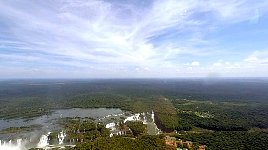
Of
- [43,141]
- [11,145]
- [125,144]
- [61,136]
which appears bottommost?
[11,145]

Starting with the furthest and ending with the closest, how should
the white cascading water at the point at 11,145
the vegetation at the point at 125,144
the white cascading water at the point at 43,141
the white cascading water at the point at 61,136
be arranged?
1. the white cascading water at the point at 61,136
2. the white cascading water at the point at 43,141
3. the white cascading water at the point at 11,145
4. the vegetation at the point at 125,144

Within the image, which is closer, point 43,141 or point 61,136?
point 43,141

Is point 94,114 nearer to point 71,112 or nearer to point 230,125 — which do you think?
point 71,112

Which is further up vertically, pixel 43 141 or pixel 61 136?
pixel 61 136

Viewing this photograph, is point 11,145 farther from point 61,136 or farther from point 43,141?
point 61,136

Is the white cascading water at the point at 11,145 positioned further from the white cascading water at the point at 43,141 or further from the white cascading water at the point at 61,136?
the white cascading water at the point at 61,136

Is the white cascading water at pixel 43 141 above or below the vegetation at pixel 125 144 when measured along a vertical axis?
below

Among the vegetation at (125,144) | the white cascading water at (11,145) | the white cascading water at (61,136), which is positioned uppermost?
the vegetation at (125,144)

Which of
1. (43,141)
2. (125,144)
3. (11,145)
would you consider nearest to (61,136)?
(43,141)

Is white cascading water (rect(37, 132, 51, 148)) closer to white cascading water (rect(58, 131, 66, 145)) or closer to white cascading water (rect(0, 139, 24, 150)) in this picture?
white cascading water (rect(58, 131, 66, 145))

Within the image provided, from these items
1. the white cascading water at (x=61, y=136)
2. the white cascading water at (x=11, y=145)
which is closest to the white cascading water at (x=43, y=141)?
the white cascading water at (x=61, y=136)

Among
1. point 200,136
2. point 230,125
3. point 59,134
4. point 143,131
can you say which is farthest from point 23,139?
point 230,125
